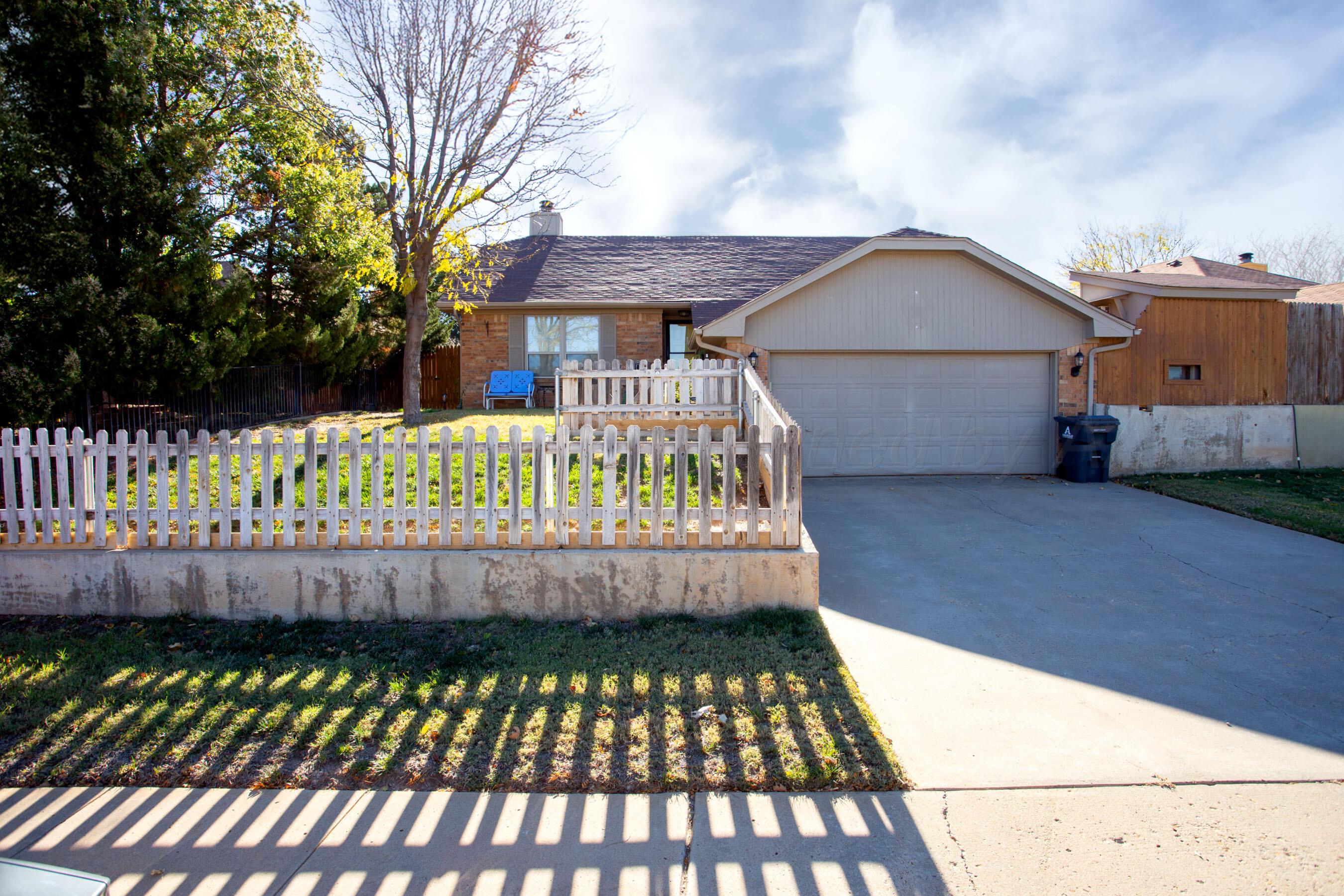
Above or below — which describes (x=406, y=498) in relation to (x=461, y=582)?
above

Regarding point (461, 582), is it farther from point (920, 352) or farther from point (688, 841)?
point (920, 352)

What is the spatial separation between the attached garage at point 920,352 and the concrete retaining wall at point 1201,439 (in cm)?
150

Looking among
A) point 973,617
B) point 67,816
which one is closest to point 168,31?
point 67,816

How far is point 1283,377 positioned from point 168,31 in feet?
63.9

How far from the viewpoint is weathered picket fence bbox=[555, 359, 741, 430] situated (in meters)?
10.2

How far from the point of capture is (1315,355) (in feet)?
45.0

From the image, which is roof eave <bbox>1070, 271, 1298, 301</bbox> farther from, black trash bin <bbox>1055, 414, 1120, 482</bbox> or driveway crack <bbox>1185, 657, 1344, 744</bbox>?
driveway crack <bbox>1185, 657, 1344, 744</bbox>

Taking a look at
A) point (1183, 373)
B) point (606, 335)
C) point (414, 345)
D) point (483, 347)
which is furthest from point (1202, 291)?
point (483, 347)

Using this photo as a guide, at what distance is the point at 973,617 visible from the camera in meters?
5.45

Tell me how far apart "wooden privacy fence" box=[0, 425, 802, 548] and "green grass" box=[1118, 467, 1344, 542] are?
21.9 ft

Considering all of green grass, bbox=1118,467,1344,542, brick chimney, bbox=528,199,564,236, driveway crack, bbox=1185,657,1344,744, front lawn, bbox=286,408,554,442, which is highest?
brick chimney, bbox=528,199,564,236

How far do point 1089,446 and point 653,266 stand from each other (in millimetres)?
11202

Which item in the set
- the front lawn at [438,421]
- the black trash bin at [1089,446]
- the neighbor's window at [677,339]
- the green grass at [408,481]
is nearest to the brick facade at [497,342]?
the neighbor's window at [677,339]

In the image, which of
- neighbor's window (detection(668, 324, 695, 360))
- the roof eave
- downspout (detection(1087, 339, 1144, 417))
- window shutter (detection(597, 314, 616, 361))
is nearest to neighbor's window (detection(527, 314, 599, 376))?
window shutter (detection(597, 314, 616, 361))
